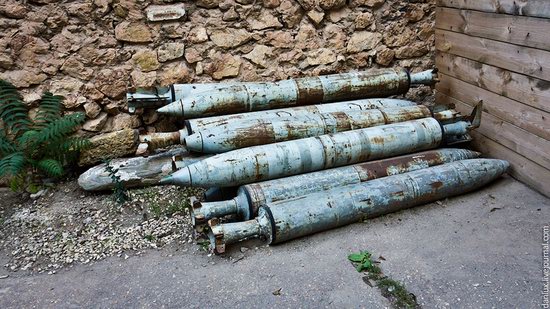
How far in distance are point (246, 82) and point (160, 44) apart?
919 millimetres

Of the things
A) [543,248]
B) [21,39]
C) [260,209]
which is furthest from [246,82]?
[543,248]

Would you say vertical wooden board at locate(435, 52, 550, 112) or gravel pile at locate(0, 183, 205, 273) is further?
vertical wooden board at locate(435, 52, 550, 112)

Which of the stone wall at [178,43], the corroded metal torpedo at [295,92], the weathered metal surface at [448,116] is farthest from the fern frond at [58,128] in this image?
the weathered metal surface at [448,116]

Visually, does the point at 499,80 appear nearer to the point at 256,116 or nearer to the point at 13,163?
the point at 256,116

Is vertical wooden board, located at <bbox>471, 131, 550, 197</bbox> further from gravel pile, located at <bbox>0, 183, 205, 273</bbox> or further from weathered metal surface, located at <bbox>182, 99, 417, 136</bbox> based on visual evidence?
gravel pile, located at <bbox>0, 183, 205, 273</bbox>

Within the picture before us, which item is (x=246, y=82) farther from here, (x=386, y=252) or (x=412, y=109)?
(x=386, y=252)

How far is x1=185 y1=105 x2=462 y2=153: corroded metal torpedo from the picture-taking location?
139 inches

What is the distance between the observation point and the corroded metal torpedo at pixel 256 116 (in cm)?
373

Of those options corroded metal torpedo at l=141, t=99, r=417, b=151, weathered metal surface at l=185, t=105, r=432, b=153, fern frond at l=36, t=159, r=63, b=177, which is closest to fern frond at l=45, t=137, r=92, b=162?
fern frond at l=36, t=159, r=63, b=177

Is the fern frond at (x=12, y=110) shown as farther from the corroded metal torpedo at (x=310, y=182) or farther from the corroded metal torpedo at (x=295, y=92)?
the corroded metal torpedo at (x=310, y=182)

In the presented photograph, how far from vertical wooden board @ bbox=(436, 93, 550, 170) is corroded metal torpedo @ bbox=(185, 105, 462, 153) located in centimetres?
48

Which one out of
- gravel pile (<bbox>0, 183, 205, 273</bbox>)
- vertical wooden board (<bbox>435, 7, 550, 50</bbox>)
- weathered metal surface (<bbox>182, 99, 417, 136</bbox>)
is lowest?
gravel pile (<bbox>0, 183, 205, 273</bbox>)

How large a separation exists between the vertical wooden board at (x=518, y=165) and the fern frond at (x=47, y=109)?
4125 mm

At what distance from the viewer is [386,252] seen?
3.11 meters
